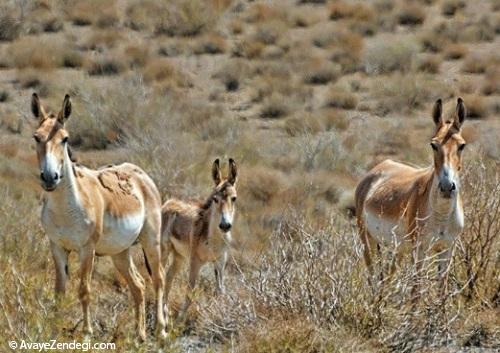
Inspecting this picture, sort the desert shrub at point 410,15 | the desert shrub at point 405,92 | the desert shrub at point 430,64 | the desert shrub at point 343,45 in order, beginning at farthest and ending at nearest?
the desert shrub at point 410,15 < the desert shrub at point 343,45 < the desert shrub at point 430,64 < the desert shrub at point 405,92

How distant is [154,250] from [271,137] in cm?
1499

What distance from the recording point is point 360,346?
9.94 metres

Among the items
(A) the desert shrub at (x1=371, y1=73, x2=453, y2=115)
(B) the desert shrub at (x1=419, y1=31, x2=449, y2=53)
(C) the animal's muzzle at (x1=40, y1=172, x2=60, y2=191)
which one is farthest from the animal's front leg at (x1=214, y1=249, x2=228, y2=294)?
(B) the desert shrub at (x1=419, y1=31, x2=449, y2=53)

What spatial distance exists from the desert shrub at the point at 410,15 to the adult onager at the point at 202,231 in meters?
27.1

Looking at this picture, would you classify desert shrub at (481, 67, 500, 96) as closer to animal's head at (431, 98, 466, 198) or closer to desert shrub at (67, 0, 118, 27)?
desert shrub at (67, 0, 118, 27)

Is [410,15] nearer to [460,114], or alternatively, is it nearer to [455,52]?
[455,52]

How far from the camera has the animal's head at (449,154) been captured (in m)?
10.7

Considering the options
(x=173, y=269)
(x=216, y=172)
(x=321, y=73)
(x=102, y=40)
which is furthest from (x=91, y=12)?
(x=173, y=269)

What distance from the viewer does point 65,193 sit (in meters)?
10.4

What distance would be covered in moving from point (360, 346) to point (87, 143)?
50.3 feet

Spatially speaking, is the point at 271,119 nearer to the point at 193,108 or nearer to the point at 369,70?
the point at 193,108

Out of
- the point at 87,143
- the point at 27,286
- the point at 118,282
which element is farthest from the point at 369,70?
the point at 27,286

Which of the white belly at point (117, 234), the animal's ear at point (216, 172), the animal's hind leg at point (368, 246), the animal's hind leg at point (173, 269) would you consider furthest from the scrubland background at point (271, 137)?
the animal's ear at point (216, 172)

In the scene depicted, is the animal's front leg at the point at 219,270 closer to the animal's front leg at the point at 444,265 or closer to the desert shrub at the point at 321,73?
the animal's front leg at the point at 444,265
